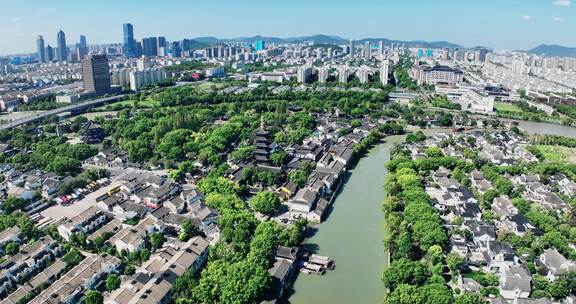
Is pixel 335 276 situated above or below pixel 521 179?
below

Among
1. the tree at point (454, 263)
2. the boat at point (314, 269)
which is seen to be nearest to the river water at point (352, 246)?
the boat at point (314, 269)

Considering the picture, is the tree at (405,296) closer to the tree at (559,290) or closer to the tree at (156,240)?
the tree at (559,290)

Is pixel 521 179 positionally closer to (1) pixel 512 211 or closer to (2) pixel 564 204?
(2) pixel 564 204

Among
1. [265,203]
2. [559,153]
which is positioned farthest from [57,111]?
[559,153]

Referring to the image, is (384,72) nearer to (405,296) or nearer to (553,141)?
(553,141)

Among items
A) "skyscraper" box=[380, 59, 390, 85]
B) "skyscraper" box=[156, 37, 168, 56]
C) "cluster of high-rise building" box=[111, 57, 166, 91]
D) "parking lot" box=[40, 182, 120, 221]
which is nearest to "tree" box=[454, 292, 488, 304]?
"parking lot" box=[40, 182, 120, 221]

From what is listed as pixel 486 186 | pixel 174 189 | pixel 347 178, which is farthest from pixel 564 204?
pixel 174 189

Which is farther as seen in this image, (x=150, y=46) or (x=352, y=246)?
(x=150, y=46)
